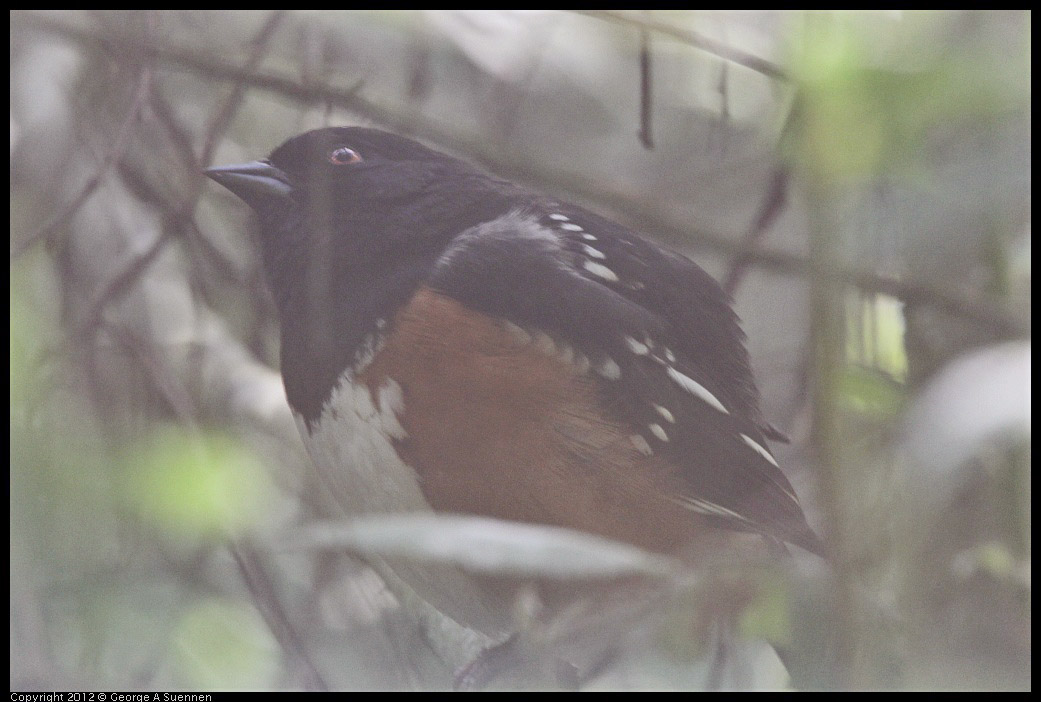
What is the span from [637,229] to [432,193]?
1.28ft

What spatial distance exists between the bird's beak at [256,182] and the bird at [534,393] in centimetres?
15

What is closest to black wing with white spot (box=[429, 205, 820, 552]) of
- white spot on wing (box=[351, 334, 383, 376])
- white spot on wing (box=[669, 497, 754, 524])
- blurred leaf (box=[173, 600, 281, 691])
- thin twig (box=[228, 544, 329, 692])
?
white spot on wing (box=[669, 497, 754, 524])

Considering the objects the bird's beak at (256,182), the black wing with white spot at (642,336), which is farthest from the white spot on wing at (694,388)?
the bird's beak at (256,182)

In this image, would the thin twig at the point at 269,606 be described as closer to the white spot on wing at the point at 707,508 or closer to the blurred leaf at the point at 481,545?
the white spot on wing at the point at 707,508

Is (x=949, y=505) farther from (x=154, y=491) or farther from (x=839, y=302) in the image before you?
(x=154, y=491)

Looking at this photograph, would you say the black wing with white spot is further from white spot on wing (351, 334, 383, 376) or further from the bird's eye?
the bird's eye

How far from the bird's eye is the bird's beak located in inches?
2.7

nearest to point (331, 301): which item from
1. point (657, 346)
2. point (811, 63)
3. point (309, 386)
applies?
point (309, 386)

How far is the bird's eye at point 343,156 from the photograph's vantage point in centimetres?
146

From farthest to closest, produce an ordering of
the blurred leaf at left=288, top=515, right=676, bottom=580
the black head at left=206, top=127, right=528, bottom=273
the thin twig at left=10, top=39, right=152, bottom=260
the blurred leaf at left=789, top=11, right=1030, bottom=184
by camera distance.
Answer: the thin twig at left=10, top=39, right=152, bottom=260, the black head at left=206, top=127, right=528, bottom=273, the blurred leaf at left=789, top=11, right=1030, bottom=184, the blurred leaf at left=288, top=515, right=676, bottom=580

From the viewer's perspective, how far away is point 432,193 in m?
1.45

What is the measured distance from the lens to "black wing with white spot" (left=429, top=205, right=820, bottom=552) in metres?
1.28

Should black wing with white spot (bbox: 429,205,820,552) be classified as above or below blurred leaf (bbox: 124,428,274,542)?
above

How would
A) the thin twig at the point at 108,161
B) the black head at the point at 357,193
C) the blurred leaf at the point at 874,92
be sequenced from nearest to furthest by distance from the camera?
the blurred leaf at the point at 874,92 → the black head at the point at 357,193 → the thin twig at the point at 108,161
